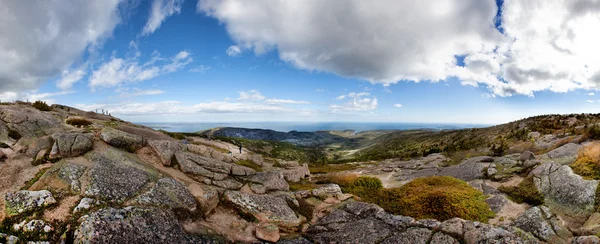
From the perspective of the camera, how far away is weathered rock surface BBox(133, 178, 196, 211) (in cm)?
1705

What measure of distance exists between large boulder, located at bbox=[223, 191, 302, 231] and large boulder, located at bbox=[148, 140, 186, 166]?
802 cm

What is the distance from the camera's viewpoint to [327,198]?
26188 mm

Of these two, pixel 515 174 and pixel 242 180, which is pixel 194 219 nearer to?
pixel 242 180

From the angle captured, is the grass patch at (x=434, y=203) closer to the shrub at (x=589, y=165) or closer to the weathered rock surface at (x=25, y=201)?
the shrub at (x=589, y=165)

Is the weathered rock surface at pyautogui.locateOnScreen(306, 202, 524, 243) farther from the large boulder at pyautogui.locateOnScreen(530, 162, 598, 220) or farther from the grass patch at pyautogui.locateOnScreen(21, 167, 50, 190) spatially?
the grass patch at pyautogui.locateOnScreen(21, 167, 50, 190)

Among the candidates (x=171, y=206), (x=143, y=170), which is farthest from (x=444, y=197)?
(x=143, y=170)

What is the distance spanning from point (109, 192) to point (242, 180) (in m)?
12.5

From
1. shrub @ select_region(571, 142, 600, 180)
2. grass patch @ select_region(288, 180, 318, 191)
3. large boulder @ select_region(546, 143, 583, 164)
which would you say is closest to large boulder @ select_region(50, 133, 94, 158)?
grass patch @ select_region(288, 180, 318, 191)

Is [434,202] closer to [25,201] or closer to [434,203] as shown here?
[434,203]

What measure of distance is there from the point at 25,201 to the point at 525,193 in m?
37.3

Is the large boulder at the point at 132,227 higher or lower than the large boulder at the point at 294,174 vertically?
higher

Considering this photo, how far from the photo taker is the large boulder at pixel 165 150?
82.6 feet

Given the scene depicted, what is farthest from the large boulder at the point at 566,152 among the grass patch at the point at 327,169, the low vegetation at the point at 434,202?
the grass patch at the point at 327,169

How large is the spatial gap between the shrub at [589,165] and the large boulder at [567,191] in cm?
77
